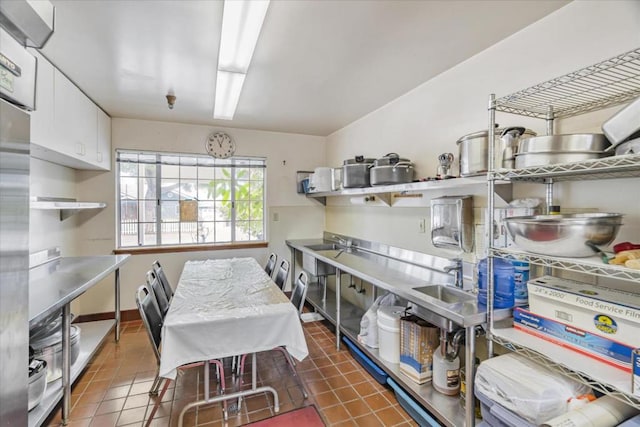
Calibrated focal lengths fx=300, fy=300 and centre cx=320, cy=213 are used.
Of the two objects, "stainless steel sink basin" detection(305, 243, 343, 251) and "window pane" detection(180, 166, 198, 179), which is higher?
"window pane" detection(180, 166, 198, 179)

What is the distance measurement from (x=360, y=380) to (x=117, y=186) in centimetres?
352

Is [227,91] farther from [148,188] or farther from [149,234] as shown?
[149,234]

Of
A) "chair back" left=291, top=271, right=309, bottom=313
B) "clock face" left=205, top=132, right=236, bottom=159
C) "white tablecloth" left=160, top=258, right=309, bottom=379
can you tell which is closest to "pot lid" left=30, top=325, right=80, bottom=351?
"white tablecloth" left=160, top=258, right=309, bottom=379

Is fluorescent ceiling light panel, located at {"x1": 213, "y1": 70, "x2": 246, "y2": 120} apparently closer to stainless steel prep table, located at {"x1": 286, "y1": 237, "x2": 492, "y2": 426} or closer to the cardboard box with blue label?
stainless steel prep table, located at {"x1": 286, "y1": 237, "x2": 492, "y2": 426}

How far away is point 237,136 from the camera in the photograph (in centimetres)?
411

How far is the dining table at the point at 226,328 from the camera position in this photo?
1771 mm

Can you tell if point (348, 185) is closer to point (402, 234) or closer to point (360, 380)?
point (402, 234)

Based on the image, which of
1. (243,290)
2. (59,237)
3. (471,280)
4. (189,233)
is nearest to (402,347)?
(471,280)

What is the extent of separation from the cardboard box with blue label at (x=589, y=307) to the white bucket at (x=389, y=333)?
988 millimetres

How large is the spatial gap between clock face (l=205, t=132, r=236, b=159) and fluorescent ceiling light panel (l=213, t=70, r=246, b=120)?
0.81 m

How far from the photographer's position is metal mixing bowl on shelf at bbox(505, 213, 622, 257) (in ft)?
3.80

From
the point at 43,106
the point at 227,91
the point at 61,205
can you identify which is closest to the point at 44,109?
the point at 43,106

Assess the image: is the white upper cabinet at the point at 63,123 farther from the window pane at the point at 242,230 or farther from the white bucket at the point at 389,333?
the white bucket at the point at 389,333

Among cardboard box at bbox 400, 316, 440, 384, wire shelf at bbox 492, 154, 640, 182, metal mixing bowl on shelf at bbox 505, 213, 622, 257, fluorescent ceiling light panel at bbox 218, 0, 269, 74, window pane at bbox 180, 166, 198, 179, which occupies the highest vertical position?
fluorescent ceiling light panel at bbox 218, 0, 269, 74
